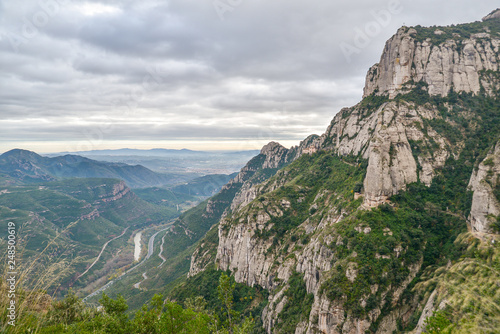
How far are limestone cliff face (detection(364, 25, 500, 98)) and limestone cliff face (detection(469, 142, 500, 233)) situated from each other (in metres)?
65.1

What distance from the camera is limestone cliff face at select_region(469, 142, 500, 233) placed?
55.4 metres

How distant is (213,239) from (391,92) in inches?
5660

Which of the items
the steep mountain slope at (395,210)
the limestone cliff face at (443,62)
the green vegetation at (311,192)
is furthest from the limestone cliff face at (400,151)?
the limestone cliff face at (443,62)

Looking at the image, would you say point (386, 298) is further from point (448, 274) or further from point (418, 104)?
point (418, 104)

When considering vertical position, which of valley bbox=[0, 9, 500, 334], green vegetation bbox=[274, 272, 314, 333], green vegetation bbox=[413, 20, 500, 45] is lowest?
green vegetation bbox=[274, 272, 314, 333]

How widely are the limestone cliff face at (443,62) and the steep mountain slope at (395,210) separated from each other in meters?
0.55

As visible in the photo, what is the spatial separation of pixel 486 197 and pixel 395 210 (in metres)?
22.4

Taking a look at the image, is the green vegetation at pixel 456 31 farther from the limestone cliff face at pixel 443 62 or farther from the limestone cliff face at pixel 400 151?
the limestone cliff face at pixel 400 151

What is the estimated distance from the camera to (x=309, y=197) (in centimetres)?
12381

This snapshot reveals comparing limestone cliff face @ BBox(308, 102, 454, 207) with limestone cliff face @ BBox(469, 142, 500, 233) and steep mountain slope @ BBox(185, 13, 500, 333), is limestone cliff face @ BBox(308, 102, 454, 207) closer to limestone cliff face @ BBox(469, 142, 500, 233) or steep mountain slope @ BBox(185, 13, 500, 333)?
steep mountain slope @ BBox(185, 13, 500, 333)

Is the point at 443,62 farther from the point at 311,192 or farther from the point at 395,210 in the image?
the point at 311,192

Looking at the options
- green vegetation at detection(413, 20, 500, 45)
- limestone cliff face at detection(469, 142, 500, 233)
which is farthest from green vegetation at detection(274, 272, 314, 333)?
green vegetation at detection(413, 20, 500, 45)

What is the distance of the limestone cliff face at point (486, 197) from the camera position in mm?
55406

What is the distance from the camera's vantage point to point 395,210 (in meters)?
75.4
